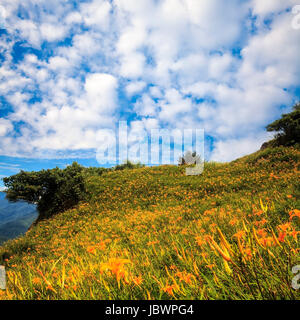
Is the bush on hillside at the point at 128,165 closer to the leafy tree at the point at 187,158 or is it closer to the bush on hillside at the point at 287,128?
the leafy tree at the point at 187,158

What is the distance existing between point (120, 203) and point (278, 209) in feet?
31.3

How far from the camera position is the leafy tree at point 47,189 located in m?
12.1

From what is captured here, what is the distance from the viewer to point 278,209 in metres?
3.72

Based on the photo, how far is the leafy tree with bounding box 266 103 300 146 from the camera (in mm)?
13695

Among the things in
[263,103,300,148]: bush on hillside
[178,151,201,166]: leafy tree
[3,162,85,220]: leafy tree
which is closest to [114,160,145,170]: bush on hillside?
[178,151,201,166]: leafy tree

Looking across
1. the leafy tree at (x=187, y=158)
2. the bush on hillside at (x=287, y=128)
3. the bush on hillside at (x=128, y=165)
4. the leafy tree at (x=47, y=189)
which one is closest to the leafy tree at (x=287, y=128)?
the bush on hillside at (x=287, y=128)

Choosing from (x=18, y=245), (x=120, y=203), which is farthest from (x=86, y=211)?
(x=18, y=245)

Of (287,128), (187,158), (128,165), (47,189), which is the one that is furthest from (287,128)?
(128,165)

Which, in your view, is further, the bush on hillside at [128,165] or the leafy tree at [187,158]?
the bush on hillside at [128,165]

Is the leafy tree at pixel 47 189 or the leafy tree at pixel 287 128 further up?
the leafy tree at pixel 287 128

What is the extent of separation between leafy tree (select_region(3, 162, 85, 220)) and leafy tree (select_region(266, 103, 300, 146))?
1735 cm

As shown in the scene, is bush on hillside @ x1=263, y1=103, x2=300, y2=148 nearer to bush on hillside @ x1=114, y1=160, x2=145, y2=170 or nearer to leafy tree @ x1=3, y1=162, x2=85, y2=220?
leafy tree @ x1=3, y1=162, x2=85, y2=220

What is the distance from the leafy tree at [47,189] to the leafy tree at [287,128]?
17.3 metres
